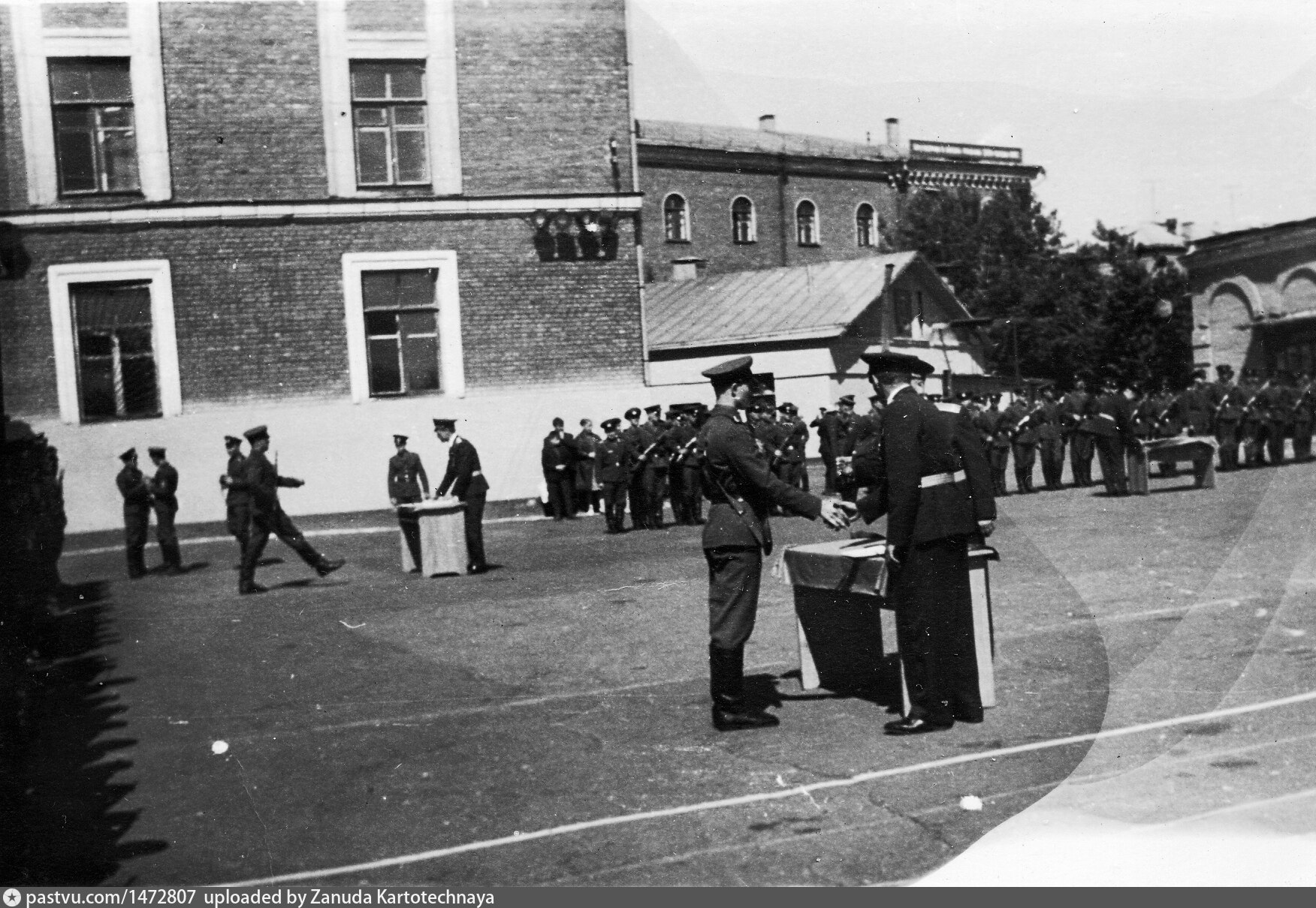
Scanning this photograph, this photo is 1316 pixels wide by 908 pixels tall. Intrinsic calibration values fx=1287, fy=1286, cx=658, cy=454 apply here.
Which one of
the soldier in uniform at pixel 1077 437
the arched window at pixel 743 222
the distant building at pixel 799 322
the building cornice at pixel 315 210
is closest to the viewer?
the building cornice at pixel 315 210

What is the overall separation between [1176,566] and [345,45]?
1514 cm

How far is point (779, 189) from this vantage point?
52.8 meters

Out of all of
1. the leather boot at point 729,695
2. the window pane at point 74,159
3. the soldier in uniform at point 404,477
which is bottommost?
the leather boot at point 729,695

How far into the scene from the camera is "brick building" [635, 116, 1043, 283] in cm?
5059

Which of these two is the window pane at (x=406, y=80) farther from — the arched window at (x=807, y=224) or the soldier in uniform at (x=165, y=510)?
the arched window at (x=807, y=224)

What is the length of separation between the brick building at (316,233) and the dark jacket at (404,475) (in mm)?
3168

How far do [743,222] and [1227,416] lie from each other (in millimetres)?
32361

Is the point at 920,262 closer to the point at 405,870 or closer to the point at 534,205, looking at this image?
the point at 534,205

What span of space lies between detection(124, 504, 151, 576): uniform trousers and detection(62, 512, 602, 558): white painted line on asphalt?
125 centimetres

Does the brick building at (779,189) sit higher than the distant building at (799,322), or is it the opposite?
the brick building at (779,189)

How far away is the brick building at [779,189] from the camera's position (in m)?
50.6

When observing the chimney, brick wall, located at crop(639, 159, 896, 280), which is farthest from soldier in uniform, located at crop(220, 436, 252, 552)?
brick wall, located at crop(639, 159, 896, 280)

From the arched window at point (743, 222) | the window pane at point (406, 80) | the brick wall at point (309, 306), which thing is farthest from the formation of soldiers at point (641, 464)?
the arched window at point (743, 222)

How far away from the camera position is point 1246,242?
27875 millimetres
